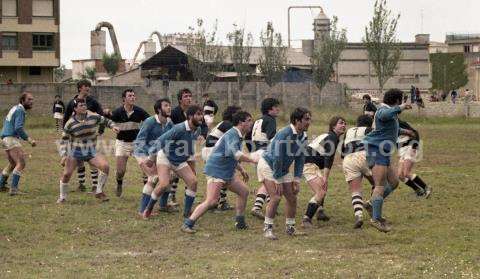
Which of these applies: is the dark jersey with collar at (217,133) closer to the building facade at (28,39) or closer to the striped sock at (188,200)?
the striped sock at (188,200)

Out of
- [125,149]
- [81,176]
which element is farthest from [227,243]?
[81,176]

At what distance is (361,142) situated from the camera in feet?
47.8

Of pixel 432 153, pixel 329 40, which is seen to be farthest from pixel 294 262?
pixel 329 40

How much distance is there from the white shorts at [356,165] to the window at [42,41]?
2372 inches

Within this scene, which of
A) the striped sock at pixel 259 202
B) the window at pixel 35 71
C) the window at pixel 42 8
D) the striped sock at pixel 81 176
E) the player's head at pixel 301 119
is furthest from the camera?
the window at pixel 35 71

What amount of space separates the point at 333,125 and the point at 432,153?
16.4 meters

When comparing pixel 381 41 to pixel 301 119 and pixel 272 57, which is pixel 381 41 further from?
pixel 301 119

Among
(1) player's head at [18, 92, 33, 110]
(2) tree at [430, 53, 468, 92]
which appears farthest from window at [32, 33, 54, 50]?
(1) player's head at [18, 92, 33, 110]

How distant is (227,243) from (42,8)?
62598 millimetres

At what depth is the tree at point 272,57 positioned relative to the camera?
217 ft

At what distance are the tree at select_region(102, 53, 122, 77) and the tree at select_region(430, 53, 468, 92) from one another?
3635 cm

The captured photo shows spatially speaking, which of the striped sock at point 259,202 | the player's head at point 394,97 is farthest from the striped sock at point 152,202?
the player's head at point 394,97

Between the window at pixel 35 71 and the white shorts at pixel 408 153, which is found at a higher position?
the window at pixel 35 71

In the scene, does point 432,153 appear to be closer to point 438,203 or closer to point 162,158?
point 438,203
